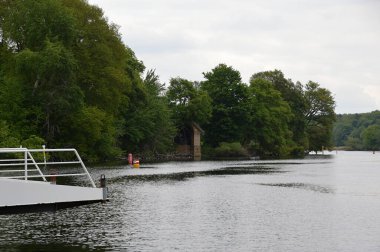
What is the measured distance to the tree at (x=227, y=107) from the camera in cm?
13300

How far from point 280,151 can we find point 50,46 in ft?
282

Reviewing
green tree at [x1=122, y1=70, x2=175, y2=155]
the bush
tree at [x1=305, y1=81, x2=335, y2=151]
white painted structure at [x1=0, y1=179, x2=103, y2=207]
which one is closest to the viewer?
white painted structure at [x1=0, y1=179, x2=103, y2=207]

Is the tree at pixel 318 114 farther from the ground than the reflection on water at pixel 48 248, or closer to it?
farther from the ground

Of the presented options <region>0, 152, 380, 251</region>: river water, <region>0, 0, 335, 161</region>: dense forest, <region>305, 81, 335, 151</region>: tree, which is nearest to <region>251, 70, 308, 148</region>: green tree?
<region>305, 81, 335, 151</region>: tree

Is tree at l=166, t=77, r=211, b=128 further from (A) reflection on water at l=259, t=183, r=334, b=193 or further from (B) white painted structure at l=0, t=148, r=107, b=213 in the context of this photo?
(B) white painted structure at l=0, t=148, r=107, b=213

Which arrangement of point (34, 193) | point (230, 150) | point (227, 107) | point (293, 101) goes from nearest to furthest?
point (34, 193) < point (230, 150) < point (227, 107) < point (293, 101)

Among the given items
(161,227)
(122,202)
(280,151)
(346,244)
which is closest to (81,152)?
→ (122,202)

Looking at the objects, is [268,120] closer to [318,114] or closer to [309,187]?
[318,114]

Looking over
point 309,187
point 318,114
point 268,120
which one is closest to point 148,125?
point 268,120

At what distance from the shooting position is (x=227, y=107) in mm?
135125

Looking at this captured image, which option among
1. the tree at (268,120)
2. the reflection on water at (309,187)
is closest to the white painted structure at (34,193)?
the reflection on water at (309,187)

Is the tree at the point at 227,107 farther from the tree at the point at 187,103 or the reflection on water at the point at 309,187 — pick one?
the reflection on water at the point at 309,187

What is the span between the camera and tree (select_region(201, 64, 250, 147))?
133000 mm

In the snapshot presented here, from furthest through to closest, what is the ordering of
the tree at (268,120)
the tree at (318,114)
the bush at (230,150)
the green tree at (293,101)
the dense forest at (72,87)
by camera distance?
the tree at (318,114) < the green tree at (293,101) < the tree at (268,120) < the bush at (230,150) < the dense forest at (72,87)
